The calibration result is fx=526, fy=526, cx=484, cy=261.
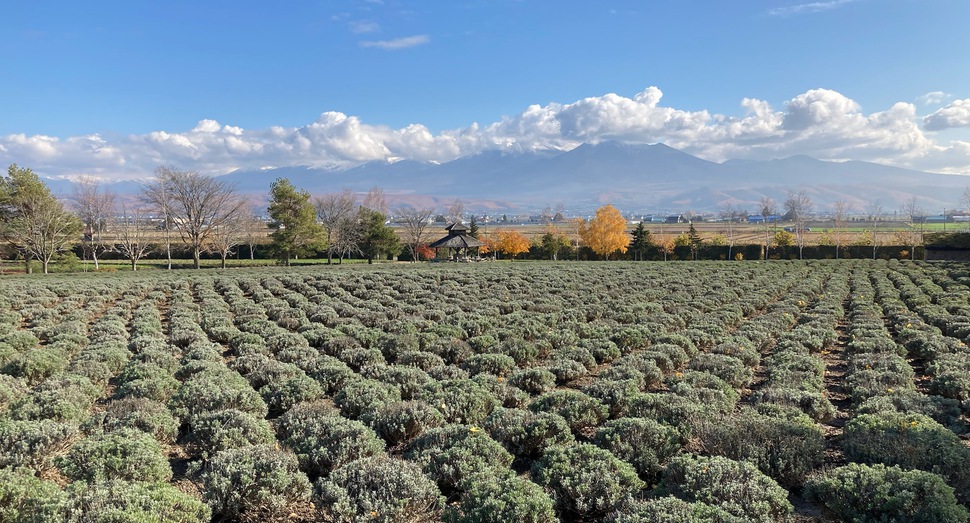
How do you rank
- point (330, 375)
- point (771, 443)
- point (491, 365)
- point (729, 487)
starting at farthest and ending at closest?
point (491, 365) < point (330, 375) < point (771, 443) < point (729, 487)

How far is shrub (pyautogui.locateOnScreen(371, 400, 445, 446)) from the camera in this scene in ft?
26.2

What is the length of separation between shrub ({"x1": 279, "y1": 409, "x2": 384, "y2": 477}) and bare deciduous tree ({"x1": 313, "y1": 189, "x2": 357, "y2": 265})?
57.5 metres

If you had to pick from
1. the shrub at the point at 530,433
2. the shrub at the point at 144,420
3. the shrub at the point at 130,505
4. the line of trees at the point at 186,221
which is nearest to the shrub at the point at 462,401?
the shrub at the point at 530,433

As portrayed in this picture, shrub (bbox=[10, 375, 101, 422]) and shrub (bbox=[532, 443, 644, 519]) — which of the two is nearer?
shrub (bbox=[532, 443, 644, 519])

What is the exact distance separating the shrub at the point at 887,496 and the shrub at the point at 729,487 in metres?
0.48

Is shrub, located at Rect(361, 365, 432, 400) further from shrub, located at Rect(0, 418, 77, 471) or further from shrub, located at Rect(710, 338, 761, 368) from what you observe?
shrub, located at Rect(710, 338, 761, 368)

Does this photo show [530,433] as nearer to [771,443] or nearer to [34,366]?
[771,443]

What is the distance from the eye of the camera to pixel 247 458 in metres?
6.14

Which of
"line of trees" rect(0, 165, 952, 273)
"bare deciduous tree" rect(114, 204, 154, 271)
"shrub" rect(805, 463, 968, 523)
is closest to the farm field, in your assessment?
"shrub" rect(805, 463, 968, 523)

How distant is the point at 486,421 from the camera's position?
8.12 metres

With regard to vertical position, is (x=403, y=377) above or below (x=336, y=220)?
below

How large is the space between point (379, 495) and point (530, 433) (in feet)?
8.91

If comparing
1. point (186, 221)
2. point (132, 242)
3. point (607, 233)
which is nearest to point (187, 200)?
point (186, 221)

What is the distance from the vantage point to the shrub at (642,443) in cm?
679
